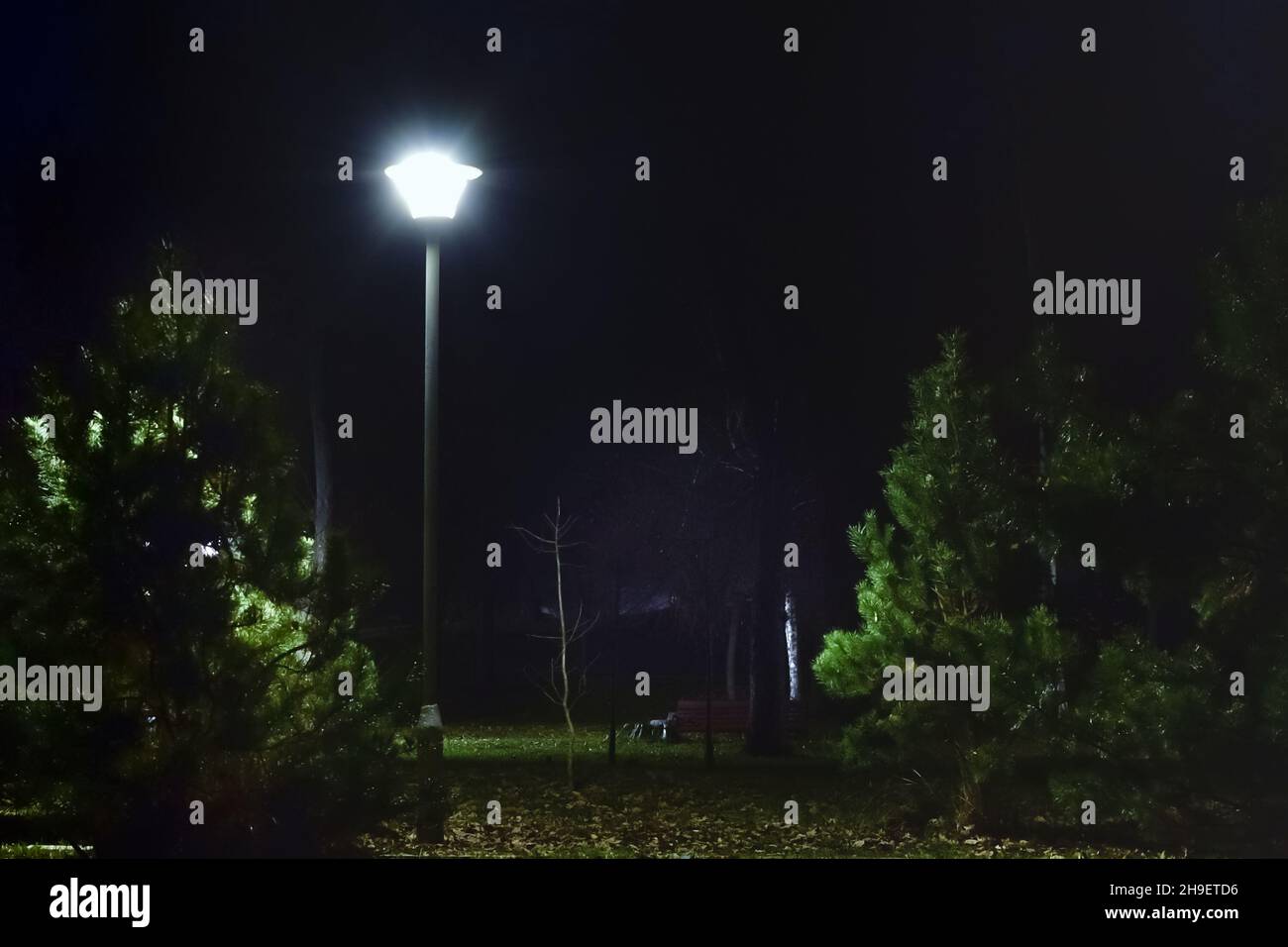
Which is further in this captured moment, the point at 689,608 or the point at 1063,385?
the point at 689,608

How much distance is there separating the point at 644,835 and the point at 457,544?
72.4ft

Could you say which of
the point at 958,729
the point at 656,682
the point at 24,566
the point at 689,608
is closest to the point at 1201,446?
the point at 958,729

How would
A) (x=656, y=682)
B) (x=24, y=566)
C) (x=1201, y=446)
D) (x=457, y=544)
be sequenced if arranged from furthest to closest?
(x=656, y=682)
(x=457, y=544)
(x=1201, y=446)
(x=24, y=566)

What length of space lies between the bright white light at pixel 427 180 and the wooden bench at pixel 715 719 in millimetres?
14623

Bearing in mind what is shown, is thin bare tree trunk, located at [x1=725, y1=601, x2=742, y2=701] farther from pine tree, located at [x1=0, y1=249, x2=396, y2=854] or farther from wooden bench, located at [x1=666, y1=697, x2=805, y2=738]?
pine tree, located at [x1=0, y1=249, x2=396, y2=854]

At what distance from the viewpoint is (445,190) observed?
10.1 m

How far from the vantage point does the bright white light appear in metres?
10.0

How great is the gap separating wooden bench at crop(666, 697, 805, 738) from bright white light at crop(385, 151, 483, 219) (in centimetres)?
1462

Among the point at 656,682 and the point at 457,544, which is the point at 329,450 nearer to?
the point at 457,544

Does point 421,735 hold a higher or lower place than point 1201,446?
lower
